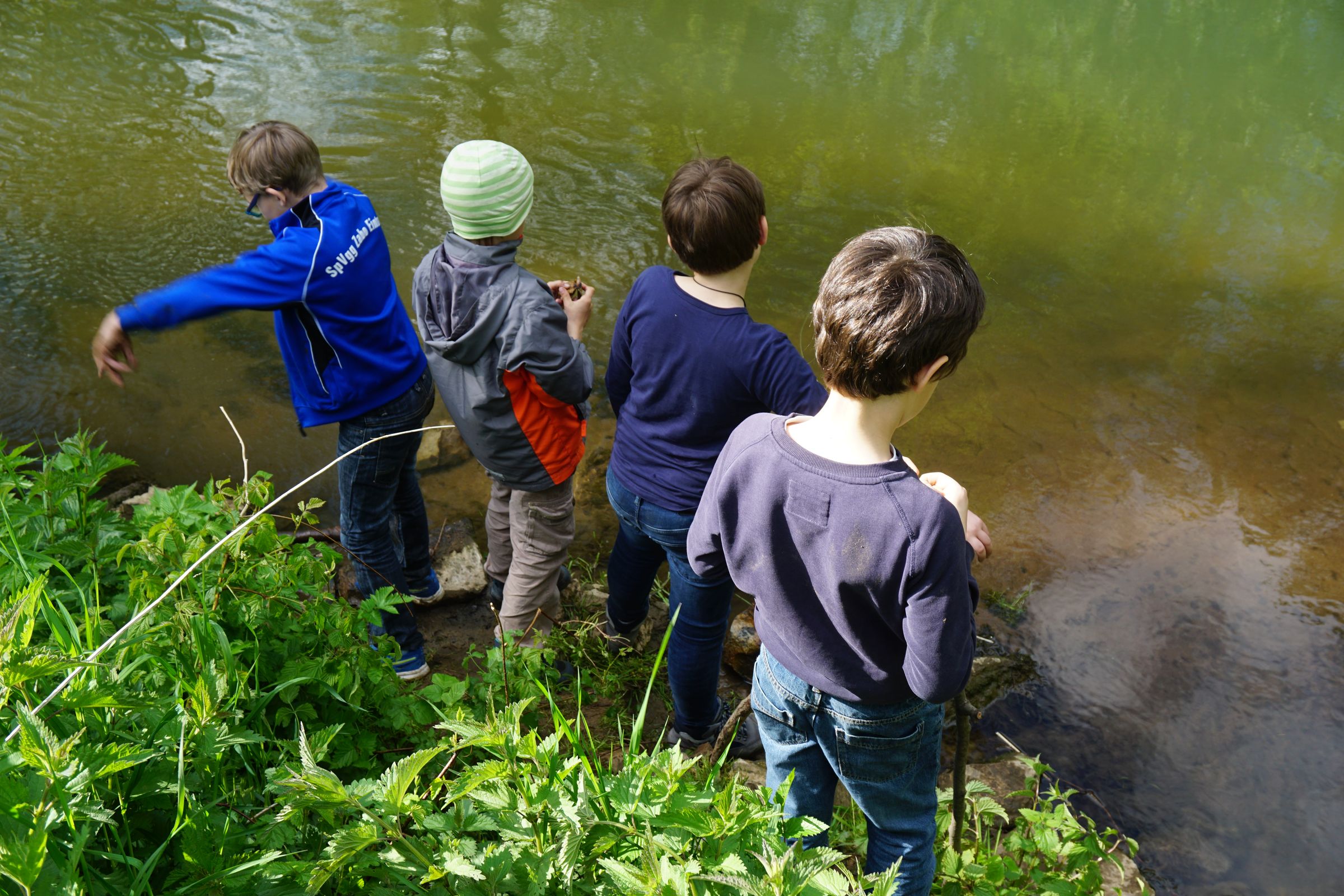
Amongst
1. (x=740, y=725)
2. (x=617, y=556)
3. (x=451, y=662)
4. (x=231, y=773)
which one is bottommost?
(x=451, y=662)

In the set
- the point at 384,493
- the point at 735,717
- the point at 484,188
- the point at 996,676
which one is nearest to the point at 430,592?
the point at 384,493

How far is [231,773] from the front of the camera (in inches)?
64.5

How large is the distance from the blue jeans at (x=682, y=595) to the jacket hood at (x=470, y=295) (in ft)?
1.69

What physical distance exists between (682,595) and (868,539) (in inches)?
38.5

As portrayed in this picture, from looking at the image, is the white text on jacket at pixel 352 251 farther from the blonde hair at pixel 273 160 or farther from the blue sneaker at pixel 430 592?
the blue sneaker at pixel 430 592

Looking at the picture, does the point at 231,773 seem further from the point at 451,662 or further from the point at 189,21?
the point at 189,21

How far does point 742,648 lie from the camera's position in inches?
122

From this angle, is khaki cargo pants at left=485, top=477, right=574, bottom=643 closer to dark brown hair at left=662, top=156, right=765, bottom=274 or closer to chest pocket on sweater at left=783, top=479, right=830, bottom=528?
dark brown hair at left=662, top=156, right=765, bottom=274

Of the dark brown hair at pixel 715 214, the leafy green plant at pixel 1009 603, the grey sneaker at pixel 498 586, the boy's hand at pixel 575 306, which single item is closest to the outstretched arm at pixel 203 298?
the boy's hand at pixel 575 306

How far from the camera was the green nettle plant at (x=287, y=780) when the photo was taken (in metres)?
1.26

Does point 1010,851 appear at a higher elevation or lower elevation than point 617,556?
lower

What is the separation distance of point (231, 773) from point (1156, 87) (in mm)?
10186

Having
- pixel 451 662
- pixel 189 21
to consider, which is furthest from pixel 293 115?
pixel 451 662

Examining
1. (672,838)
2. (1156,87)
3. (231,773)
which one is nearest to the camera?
(672,838)
